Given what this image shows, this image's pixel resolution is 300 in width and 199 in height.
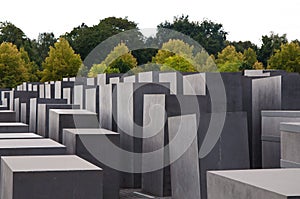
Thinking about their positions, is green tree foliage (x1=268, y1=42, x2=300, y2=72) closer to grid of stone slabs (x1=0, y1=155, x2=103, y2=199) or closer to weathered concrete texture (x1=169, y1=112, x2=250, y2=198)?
weathered concrete texture (x1=169, y1=112, x2=250, y2=198)

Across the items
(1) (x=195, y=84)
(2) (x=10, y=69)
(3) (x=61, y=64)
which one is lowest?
(1) (x=195, y=84)

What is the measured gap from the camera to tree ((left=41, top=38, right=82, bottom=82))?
4931cm

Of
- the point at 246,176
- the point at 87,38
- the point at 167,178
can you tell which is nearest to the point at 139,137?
the point at 167,178

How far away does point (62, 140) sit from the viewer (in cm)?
1405

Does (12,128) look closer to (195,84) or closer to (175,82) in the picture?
(175,82)

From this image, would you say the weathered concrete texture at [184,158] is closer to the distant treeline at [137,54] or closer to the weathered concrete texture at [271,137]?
the weathered concrete texture at [271,137]

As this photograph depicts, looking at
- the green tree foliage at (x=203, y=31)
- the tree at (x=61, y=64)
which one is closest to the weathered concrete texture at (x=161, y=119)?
the tree at (x=61, y=64)

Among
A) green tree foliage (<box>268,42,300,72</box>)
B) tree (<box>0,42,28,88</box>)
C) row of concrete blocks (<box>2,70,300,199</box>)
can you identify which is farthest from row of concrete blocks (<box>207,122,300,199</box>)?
tree (<box>0,42,28,88</box>)

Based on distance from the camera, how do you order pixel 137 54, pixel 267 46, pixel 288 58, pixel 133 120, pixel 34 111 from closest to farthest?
pixel 133 120
pixel 34 111
pixel 288 58
pixel 267 46
pixel 137 54

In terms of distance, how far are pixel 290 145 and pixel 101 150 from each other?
4642mm

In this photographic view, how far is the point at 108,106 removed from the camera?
53.7 feet

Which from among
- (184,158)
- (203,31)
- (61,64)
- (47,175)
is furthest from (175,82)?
(203,31)

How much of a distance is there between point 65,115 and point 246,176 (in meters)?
9.69

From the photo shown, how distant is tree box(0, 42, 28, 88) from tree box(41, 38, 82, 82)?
2.64m
